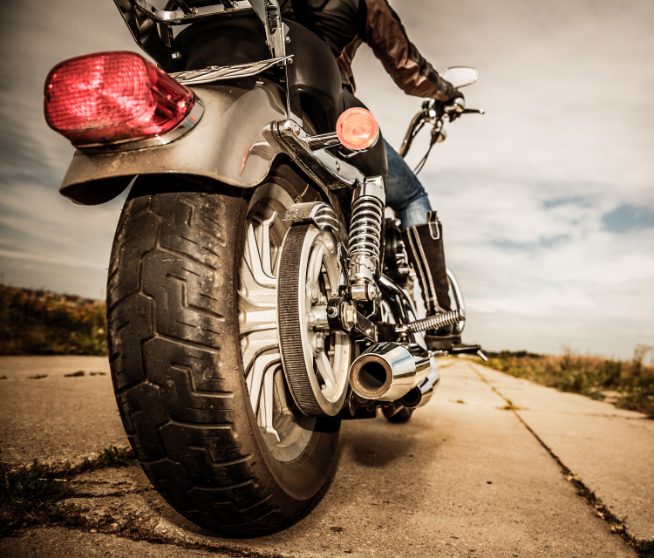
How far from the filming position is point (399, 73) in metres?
1.90

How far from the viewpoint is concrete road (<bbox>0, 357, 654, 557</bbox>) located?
1017 millimetres

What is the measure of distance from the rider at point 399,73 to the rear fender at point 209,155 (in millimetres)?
640

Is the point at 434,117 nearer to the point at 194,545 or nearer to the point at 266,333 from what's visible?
the point at 266,333

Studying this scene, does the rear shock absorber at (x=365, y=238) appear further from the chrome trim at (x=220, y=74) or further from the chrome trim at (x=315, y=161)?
the chrome trim at (x=220, y=74)

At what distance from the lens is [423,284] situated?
6.76ft

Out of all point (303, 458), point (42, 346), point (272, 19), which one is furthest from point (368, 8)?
point (42, 346)

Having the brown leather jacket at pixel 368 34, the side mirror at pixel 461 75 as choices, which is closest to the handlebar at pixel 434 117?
the side mirror at pixel 461 75

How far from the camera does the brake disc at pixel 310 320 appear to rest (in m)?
1.08

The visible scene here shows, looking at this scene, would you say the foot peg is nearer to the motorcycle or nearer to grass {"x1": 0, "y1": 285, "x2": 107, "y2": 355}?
the motorcycle

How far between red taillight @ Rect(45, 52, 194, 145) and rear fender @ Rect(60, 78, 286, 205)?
6 cm

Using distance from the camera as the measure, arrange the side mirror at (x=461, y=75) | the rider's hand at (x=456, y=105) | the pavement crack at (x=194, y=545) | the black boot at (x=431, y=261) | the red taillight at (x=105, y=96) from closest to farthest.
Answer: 1. the red taillight at (x=105, y=96)
2. the pavement crack at (x=194, y=545)
3. the black boot at (x=431, y=261)
4. the side mirror at (x=461, y=75)
5. the rider's hand at (x=456, y=105)

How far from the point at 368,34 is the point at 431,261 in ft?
3.22

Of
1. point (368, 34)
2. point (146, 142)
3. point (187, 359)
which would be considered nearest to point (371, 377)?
point (187, 359)

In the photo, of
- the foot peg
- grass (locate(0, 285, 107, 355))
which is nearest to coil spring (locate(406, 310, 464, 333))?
the foot peg
